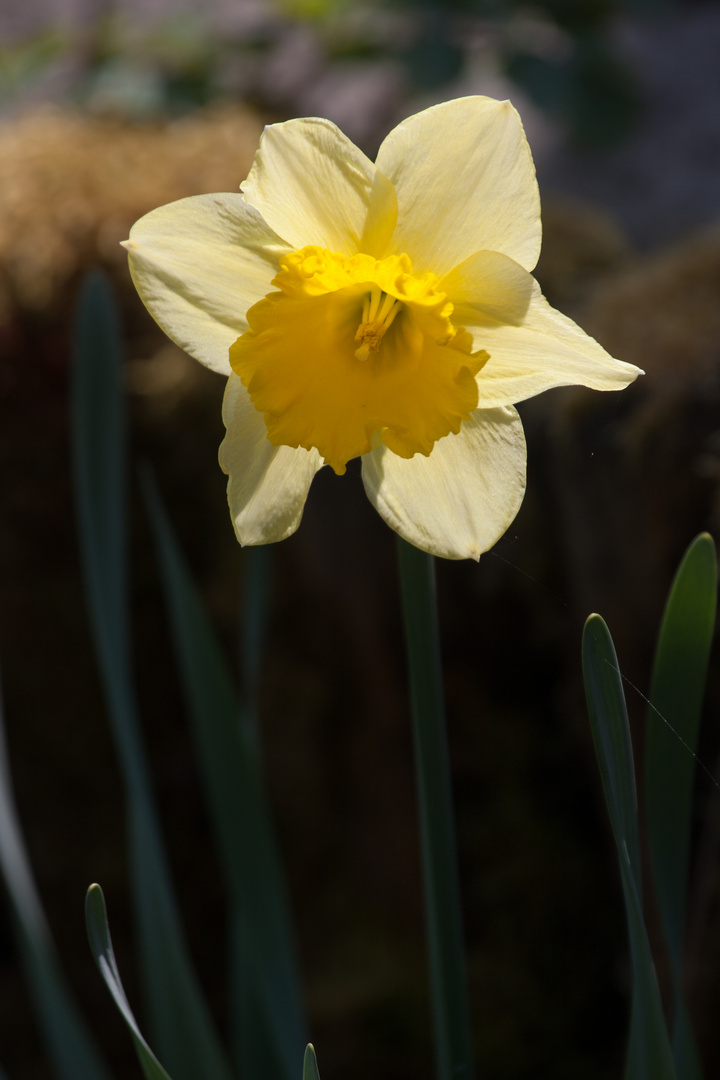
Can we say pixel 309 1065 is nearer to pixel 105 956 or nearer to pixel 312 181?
pixel 105 956

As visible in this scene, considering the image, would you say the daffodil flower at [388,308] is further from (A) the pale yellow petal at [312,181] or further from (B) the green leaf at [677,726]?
(B) the green leaf at [677,726]

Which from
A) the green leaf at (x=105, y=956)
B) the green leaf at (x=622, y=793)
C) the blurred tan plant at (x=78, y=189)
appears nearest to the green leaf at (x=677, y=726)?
the green leaf at (x=622, y=793)

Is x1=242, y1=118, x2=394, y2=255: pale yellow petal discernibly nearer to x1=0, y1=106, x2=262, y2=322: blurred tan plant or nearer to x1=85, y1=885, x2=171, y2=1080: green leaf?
x1=85, y1=885, x2=171, y2=1080: green leaf

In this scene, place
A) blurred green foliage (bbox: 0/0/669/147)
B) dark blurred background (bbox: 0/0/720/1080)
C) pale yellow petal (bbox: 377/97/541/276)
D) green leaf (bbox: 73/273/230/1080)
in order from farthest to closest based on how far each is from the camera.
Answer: blurred green foliage (bbox: 0/0/669/147), dark blurred background (bbox: 0/0/720/1080), green leaf (bbox: 73/273/230/1080), pale yellow petal (bbox: 377/97/541/276)

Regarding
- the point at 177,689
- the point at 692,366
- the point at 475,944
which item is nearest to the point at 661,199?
the point at 692,366

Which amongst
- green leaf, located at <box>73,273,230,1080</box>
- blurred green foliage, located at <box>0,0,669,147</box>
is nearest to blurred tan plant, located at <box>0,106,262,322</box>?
blurred green foliage, located at <box>0,0,669,147</box>

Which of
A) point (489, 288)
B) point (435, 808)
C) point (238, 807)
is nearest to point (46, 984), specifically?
point (238, 807)
